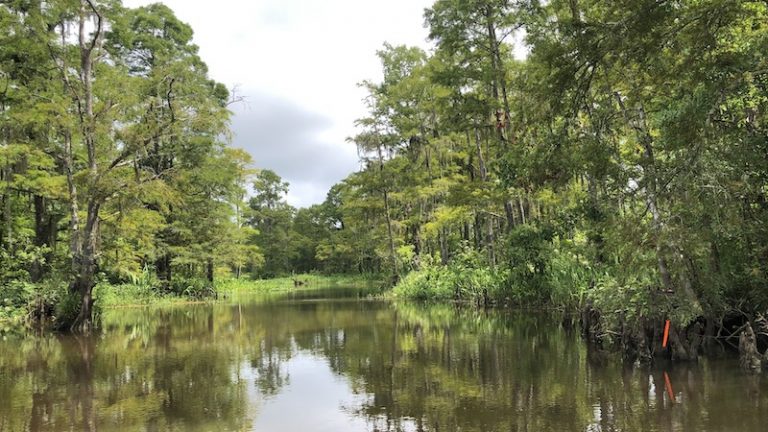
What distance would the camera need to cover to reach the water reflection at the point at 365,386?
5641mm

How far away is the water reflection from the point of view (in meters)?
5.64

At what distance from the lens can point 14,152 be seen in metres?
15.9

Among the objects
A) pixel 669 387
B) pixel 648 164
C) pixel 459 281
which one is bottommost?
pixel 669 387

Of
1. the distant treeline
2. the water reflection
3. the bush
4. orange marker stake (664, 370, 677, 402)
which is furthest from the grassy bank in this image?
orange marker stake (664, 370, 677, 402)

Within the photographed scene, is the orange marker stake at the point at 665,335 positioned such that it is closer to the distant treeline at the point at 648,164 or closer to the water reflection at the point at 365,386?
the distant treeline at the point at 648,164

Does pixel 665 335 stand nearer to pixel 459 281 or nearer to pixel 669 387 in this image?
pixel 669 387

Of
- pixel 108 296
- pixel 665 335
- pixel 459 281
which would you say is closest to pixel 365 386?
pixel 665 335

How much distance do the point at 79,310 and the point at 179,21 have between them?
2001 cm

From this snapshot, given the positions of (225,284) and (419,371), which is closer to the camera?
(419,371)

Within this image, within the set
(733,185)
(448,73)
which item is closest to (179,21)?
(448,73)

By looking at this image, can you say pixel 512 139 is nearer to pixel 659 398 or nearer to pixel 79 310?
pixel 659 398

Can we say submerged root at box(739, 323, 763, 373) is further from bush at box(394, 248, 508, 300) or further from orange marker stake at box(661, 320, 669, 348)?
bush at box(394, 248, 508, 300)

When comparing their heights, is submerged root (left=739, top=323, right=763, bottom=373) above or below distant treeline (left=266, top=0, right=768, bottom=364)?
below

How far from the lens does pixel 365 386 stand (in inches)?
289
